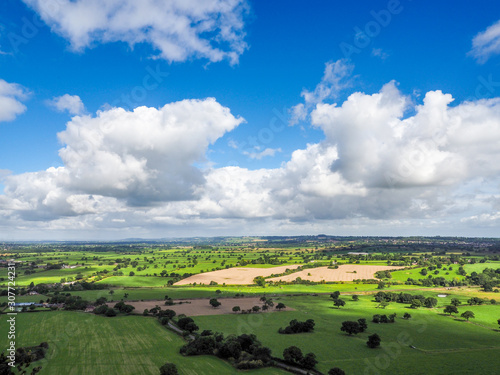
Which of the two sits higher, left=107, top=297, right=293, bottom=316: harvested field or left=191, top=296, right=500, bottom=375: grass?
left=191, top=296, right=500, bottom=375: grass

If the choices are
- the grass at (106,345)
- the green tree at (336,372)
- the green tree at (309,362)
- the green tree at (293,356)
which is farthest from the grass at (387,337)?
the grass at (106,345)

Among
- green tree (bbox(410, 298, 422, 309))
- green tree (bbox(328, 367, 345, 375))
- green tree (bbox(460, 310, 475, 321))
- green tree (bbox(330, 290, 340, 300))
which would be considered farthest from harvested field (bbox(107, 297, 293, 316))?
green tree (bbox(460, 310, 475, 321))

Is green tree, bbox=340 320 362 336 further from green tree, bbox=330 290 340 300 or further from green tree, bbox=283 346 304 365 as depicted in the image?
green tree, bbox=330 290 340 300

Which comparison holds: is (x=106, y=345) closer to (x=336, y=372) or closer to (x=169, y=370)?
(x=169, y=370)

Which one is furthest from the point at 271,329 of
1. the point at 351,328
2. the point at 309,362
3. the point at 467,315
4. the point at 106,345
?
the point at 467,315

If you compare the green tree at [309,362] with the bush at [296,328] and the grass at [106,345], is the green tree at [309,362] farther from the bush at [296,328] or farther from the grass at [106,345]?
the bush at [296,328]
